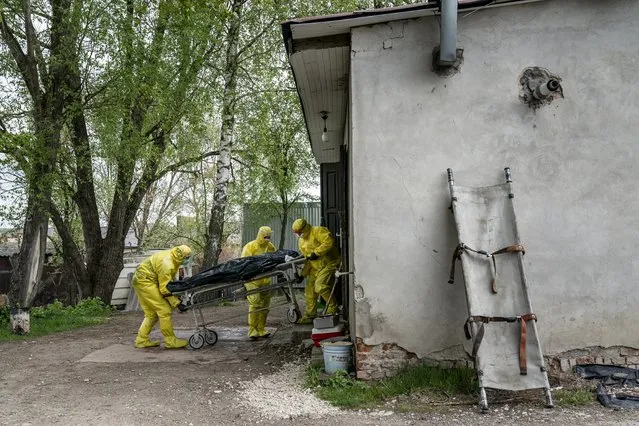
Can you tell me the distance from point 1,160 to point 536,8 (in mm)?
8515

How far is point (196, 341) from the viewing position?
27.7 ft

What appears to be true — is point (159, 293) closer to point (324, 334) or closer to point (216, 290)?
point (216, 290)

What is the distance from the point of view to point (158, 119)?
13.3 m

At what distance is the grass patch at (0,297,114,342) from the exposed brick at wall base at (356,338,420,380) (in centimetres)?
710

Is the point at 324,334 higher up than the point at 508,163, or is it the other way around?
the point at 508,163

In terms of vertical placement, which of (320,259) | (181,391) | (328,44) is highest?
(328,44)

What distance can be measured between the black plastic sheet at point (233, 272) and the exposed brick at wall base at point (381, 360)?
9.56ft

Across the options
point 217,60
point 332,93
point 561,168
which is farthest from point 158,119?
point 561,168

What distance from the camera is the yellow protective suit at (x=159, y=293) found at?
27.7 feet

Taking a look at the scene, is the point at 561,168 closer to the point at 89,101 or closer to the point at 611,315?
the point at 611,315

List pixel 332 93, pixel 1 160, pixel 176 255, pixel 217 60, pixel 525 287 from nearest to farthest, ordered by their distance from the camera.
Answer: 1. pixel 525 287
2. pixel 332 93
3. pixel 176 255
4. pixel 1 160
5. pixel 217 60

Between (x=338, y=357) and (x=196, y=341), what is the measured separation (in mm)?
3352

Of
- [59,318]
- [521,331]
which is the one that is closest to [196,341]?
[59,318]

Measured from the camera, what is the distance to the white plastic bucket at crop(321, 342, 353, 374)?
19.2ft
